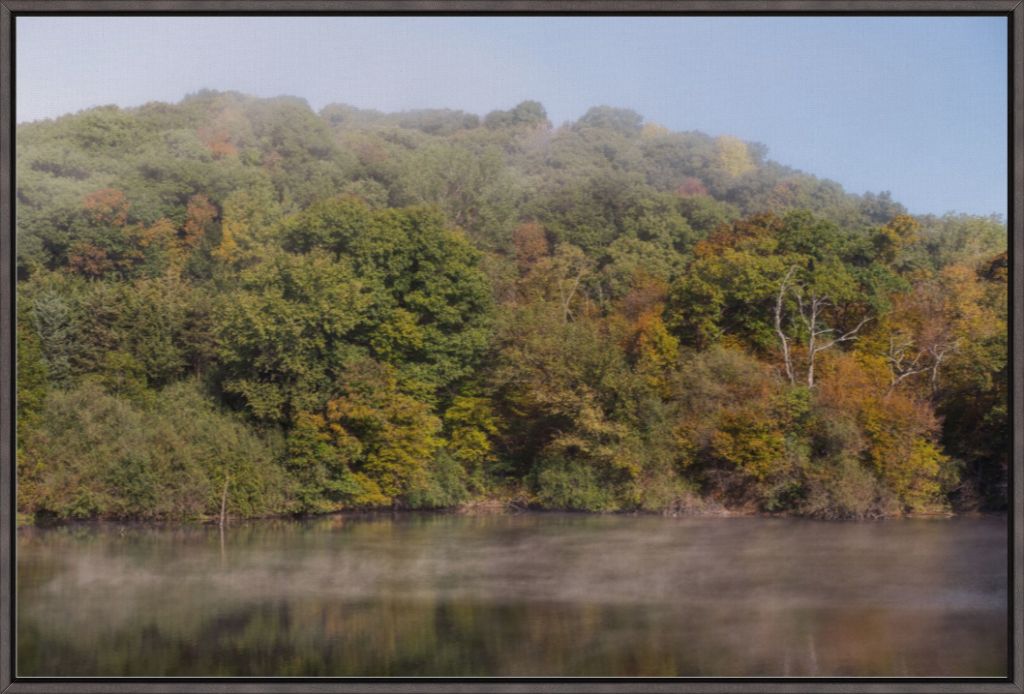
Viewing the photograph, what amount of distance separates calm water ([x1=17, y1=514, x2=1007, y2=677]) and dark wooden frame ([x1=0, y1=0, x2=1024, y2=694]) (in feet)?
3.03

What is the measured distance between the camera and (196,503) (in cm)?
1750

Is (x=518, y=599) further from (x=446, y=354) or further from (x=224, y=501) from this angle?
(x=446, y=354)

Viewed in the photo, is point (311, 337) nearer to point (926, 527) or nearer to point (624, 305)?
point (624, 305)

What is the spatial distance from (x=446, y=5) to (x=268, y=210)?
10.8m

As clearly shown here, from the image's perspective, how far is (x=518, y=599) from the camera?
1401 centimetres

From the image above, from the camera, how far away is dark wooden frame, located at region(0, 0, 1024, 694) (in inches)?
424

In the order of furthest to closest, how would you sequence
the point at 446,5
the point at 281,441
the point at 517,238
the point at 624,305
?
the point at 517,238 < the point at 624,305 < the point at 281,441 < the point at 446,5

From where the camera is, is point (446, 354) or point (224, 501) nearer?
point (224, 501)

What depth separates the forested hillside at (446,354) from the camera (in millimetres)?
17844

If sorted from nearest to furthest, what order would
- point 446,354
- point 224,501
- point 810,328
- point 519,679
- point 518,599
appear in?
1. point 519,679
2. point 518,599
3. point 224,501
4. point 810,328
5. point 446,354

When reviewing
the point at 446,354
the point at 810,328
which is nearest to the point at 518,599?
the point at 446,354

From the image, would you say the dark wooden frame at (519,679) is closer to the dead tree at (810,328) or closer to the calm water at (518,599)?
the calm water at (518,599)

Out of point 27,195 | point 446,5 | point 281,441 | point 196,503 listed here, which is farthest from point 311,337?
point 446,5

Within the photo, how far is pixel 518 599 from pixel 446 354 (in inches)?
249
